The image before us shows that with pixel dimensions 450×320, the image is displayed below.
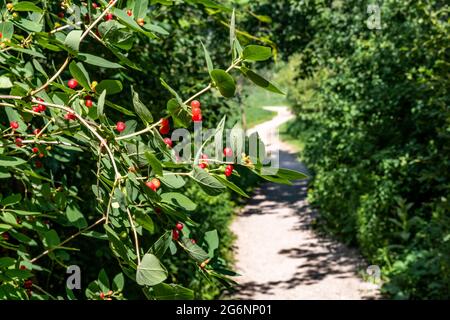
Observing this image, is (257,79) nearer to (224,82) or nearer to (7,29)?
(224,82)

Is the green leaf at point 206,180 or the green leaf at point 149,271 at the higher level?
the green leaf at point 206,180

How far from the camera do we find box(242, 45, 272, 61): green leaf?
1.23 m

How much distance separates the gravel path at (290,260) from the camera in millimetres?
7645

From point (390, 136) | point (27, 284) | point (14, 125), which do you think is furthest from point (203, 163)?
point (390, 136)

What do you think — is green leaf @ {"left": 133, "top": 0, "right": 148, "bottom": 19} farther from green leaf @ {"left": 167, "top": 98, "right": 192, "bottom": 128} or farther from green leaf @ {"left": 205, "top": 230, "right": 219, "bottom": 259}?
green leaf @ {"left": 205, "top": 230, "right": 219, "bottom": 259}

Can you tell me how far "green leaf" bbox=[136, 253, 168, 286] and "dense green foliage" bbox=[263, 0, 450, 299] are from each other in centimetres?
421

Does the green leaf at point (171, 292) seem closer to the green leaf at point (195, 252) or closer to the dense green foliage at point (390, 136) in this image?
the green leaf at point (195, 252)

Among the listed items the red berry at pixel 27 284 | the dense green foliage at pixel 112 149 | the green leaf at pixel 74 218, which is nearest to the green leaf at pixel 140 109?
the dense green foliage at pixel 112 149

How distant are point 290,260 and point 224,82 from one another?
842cm

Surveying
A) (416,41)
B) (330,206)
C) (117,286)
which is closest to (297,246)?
(330,206)

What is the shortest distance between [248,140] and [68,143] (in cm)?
56

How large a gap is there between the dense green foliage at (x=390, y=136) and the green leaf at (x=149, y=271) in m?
4.21

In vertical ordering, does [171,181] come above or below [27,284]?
above

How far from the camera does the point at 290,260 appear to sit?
9336 mm
